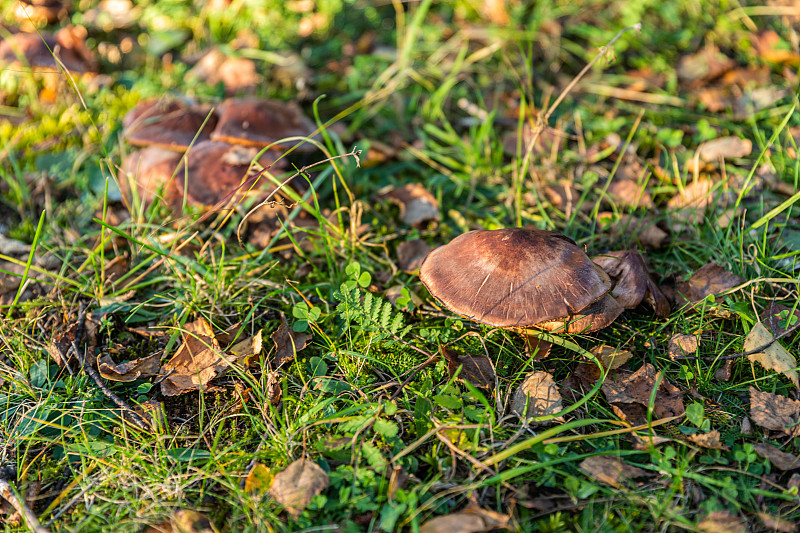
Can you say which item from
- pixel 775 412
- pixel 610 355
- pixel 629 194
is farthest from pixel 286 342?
pixel 629 194

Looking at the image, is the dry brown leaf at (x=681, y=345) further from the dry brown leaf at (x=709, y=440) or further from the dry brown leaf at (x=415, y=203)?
the dry brown leaf at (x=415, y=203)

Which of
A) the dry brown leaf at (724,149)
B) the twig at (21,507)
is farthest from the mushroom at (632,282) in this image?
the twig at (21,507)

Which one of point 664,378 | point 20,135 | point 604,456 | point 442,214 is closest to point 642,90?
point 442,214

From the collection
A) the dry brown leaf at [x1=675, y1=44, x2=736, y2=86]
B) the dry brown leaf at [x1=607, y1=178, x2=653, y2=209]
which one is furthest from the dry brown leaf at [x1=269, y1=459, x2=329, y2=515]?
the dry brown leaf at [x1=675, y1=44, x2=736, y2=86]

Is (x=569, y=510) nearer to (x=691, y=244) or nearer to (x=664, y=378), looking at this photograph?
(x=664, y=378)

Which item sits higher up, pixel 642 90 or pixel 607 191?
pixel 642 90
